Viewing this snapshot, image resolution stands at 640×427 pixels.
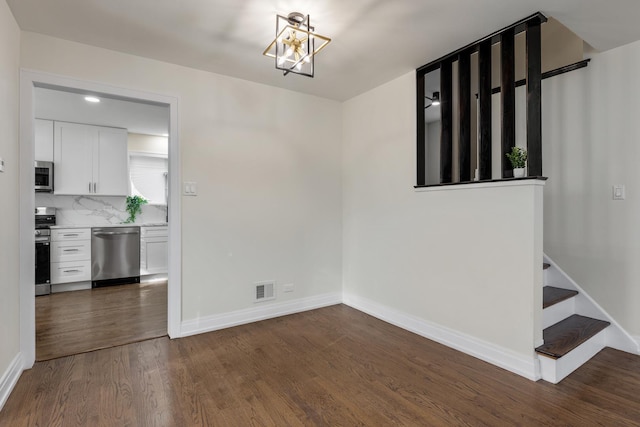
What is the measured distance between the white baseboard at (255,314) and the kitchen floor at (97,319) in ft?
1.01

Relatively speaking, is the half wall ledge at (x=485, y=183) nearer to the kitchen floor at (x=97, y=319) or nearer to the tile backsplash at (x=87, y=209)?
the kitchen floor at (x=97, y=319)

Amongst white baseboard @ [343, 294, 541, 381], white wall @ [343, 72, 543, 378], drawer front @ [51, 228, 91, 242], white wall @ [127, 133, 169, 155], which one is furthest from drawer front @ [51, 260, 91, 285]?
white baseboard @ [343, 294, 541, 381]

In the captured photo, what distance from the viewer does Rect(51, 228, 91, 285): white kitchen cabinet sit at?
458cm

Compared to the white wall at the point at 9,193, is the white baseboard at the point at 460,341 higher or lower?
lower

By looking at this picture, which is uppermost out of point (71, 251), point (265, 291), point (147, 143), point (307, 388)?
point (147, 143)

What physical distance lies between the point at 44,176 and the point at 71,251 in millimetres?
1111

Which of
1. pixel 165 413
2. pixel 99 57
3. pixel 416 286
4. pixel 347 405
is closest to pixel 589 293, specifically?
pixel 416 286

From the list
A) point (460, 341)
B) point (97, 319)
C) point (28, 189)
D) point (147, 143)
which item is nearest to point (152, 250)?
point (147, 143)

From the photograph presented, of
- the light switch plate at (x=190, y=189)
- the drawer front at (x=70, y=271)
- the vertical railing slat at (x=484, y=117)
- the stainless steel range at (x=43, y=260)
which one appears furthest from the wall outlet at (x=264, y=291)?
the stainless steel range at (x=43, y=260)

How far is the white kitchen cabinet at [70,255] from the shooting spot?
15.0ft

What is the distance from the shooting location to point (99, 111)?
438 cm

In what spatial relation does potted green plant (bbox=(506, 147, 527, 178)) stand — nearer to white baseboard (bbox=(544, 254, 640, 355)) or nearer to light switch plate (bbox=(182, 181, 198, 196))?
white baseboard (bbox=(544, 254, 640, 355))

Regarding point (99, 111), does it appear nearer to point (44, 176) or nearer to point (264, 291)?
point (44, 176)

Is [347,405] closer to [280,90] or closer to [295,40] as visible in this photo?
[295,40]
